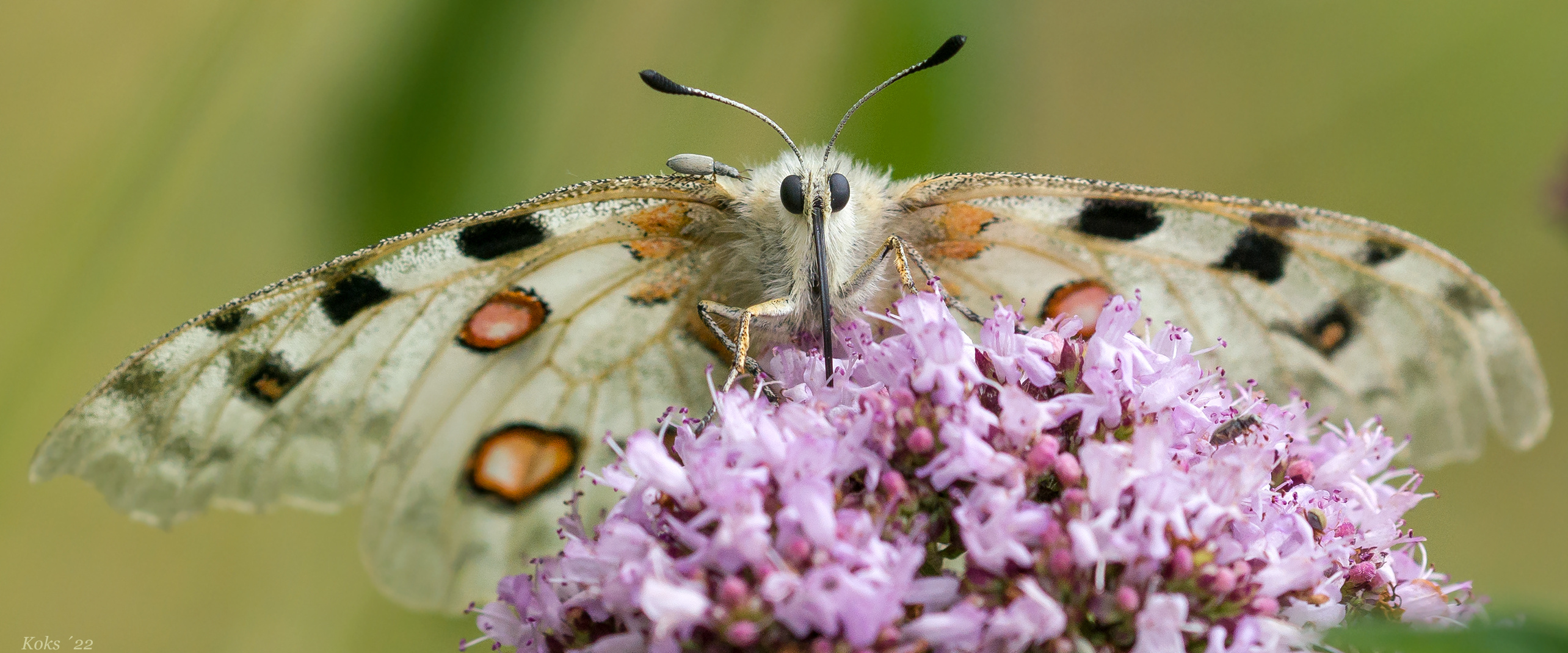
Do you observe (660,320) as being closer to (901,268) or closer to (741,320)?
(741,320)

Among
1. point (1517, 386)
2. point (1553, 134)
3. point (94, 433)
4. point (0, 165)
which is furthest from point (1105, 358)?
point (1553, 134)

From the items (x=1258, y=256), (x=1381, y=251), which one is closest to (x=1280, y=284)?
(x=1258, y=256)

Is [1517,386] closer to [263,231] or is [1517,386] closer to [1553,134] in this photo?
[1553,134]

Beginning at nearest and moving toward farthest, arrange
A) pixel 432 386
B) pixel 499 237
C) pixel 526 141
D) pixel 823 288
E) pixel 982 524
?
pixel 982 524 → pixel 823 288 → pixel 499 237 → pixel 432 386 → pixel 526 141

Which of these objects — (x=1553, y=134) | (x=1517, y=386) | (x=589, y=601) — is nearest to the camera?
(x=589, y=601)

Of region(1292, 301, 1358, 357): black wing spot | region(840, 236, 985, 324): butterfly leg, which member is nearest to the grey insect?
region(840, 236, 985, 324): butterfly leg

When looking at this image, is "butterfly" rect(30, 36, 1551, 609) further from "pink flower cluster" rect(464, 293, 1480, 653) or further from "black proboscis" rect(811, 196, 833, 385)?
"pink flower cluster" rect(464, 293, 1480, 653)
